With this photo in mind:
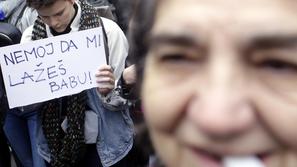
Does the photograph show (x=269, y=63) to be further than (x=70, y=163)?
No

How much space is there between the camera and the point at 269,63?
67 cm

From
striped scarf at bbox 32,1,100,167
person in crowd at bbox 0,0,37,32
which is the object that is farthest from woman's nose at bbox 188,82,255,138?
person in crowd at bbox 0,0,37,32

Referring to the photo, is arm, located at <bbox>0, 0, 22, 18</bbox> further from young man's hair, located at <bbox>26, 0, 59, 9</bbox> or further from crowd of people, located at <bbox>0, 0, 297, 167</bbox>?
crowd of people, located at <bbox>0, 0, 297, 167</bbox>

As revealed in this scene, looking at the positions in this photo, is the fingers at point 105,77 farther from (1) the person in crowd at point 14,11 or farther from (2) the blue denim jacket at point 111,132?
(1) the person in crowd at point 14,11

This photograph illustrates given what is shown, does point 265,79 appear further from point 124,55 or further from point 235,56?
point 124,55

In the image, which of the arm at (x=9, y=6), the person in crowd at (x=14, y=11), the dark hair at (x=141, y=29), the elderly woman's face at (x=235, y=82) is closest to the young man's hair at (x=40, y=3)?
the person in crowd at (x=14, y=11)

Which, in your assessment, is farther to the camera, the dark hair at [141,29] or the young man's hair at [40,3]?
the young man's hair at [40,3]

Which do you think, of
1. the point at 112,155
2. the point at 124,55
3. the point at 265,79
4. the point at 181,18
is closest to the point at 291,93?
the point at 265,79

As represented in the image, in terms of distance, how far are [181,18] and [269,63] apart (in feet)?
0.45

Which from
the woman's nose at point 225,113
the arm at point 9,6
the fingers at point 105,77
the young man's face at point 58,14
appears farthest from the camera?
the arm at point 9,6

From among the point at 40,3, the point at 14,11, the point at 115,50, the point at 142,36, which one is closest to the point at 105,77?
the point at 115,50

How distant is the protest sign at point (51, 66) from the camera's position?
2.46 m

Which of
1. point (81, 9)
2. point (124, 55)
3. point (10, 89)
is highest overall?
point (81, 9)

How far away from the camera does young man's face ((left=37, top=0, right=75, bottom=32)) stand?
2.54m
